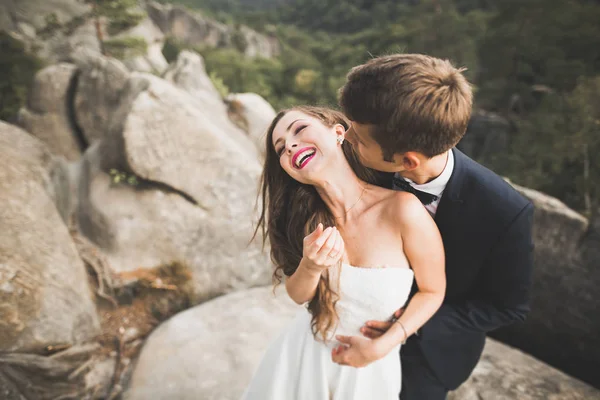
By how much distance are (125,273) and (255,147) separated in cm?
291

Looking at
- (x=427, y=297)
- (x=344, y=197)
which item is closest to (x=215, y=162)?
(x=344, y=197)

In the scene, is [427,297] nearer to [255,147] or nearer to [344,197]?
[344,197]

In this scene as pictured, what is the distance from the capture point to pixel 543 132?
12961 mm

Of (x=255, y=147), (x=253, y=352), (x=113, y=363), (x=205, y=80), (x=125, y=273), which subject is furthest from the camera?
(x=205, y=80)

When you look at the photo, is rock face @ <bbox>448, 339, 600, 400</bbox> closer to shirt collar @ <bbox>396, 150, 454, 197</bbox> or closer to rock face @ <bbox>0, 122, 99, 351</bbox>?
shirt collar @ <bbox>396, 150, 454, 197</bbox>

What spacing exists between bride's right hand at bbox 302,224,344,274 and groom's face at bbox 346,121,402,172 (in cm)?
34

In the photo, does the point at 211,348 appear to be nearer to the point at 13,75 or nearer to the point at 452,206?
the point at 452,206

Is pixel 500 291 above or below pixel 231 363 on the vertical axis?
above

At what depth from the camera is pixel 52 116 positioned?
576cm

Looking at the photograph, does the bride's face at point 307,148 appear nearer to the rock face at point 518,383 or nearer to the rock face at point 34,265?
the rock face at point 518,383

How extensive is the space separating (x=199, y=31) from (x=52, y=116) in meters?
38.8

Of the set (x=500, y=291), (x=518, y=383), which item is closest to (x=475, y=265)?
(x=500, y=291)

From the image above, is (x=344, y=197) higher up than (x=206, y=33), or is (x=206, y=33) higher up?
(x=344, y=197)

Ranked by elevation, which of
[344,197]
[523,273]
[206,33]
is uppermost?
[344,197]
